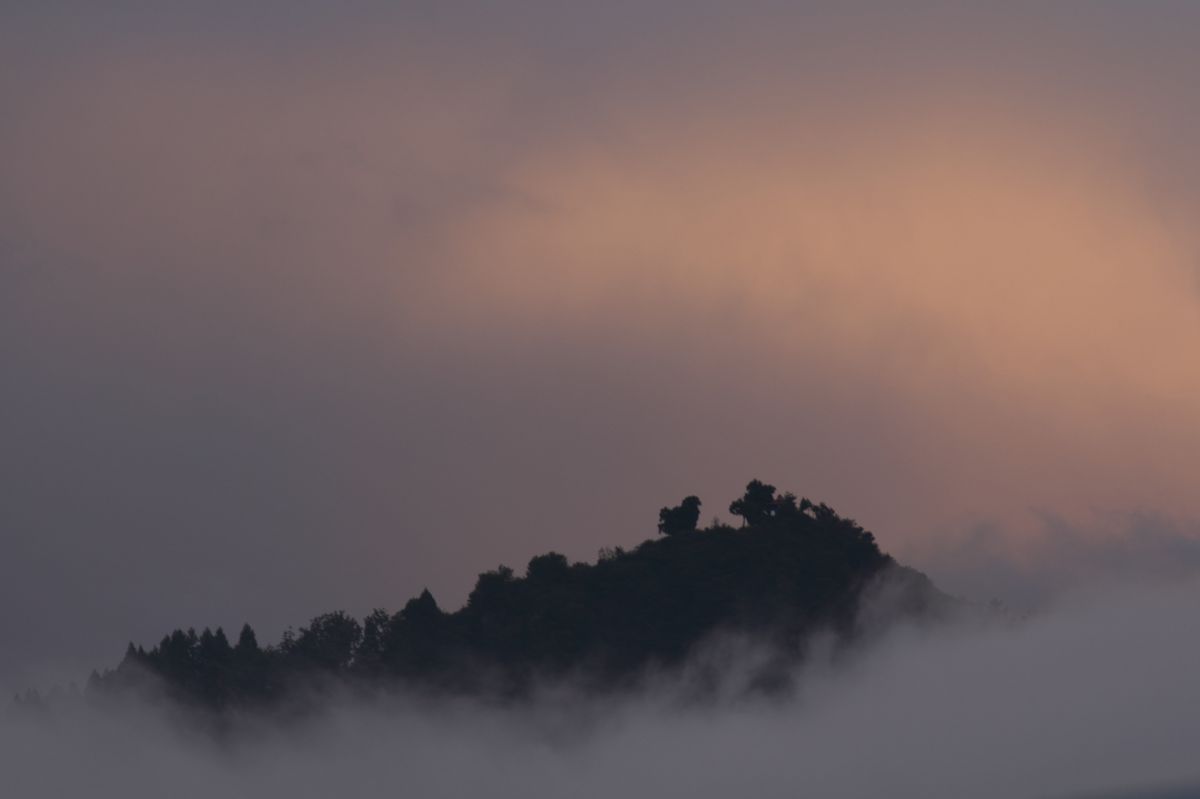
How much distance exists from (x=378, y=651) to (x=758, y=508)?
32.5 meters

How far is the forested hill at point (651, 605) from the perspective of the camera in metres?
155

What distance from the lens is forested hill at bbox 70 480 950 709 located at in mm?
155375

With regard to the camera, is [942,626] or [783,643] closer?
[783,643]

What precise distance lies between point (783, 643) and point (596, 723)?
16292 millimetres

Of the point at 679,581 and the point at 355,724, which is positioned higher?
the point at 679,581

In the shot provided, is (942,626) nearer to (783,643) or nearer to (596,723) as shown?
(783,643)

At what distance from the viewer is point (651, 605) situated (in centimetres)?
15812

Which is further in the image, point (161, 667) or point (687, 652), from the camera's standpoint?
point (161, 667)

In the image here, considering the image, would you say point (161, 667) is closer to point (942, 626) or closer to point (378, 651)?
point (378, 651)

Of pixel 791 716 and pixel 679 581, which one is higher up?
pixel 679 581

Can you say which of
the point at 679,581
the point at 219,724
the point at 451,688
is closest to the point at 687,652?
the point at 679,581

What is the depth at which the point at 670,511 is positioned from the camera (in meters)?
164

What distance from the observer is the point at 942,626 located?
16800 cm

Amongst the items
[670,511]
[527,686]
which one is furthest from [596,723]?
[670,511]
